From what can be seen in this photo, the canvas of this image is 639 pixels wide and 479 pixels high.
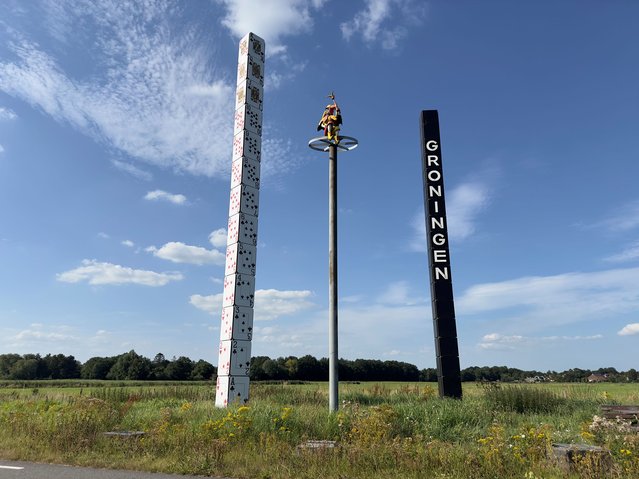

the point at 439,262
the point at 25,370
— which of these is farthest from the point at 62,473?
the point at 25,370

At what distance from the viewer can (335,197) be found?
14.1 m

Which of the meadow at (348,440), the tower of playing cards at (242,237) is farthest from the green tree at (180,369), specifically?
the meadow at (348,440)

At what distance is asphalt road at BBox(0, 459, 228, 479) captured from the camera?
7.54 m

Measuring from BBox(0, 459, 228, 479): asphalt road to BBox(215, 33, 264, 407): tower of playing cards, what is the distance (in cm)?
851

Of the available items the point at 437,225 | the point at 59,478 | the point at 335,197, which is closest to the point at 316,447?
the point at 59,478

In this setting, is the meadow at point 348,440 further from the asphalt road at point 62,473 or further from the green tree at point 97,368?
the green tree at point 97,368

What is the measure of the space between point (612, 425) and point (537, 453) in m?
2.76

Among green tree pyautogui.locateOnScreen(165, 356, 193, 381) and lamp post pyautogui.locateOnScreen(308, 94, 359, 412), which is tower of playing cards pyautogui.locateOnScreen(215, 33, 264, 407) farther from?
green tree pyautogui.locateOnScreen(165, 356, 193, 381)

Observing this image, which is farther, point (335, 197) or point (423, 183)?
point (423, 183)

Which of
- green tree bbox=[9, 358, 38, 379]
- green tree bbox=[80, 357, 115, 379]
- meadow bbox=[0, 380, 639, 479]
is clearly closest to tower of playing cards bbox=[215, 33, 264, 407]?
meadow bbox=[0, 380, 639, 479]

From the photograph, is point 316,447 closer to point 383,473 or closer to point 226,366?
point 383,473

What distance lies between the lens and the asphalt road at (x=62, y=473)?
7.54 metres

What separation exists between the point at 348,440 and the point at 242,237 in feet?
33.6

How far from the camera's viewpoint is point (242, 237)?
1822 centimetres
